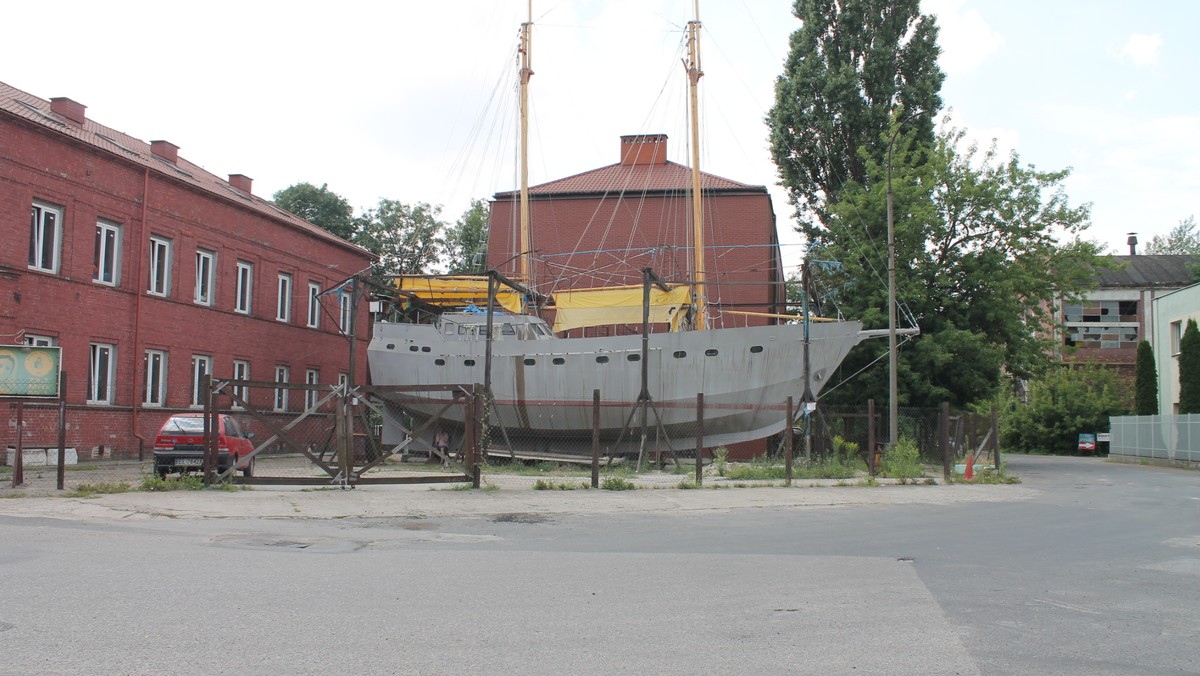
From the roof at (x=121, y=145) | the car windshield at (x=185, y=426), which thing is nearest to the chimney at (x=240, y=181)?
the roof at (x=121, y=145)

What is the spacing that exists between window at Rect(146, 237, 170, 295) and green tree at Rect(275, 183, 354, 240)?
27523 mm

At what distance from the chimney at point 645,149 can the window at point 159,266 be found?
920 inches

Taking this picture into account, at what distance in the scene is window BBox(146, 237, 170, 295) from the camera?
88.2ft

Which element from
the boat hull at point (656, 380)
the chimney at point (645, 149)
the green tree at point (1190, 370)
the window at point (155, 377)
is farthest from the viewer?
the chimney at point (645, 149)

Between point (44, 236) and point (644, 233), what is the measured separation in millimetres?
22582

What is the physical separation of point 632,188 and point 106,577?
34.3 m

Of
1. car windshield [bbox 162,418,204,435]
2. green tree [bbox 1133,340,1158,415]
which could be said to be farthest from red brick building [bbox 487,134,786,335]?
green tree [bbox 1133,340,1158,415]

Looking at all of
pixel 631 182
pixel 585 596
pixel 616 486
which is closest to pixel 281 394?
pixel 631 182

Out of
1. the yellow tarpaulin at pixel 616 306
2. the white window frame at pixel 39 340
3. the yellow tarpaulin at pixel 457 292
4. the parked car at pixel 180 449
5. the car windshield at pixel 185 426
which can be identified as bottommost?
the parked car at pixel 180 449

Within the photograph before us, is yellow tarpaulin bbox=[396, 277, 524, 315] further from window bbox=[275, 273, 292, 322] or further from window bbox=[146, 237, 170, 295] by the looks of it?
window bbox=[146, 237, 170, 295]

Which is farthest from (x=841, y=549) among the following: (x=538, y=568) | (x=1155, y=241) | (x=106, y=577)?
(x=1155, y=241)

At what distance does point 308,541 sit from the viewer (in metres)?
9.82

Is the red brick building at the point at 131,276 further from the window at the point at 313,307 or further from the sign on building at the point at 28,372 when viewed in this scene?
the sign on building at the point at 28,372

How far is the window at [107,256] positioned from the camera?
24.8 m
